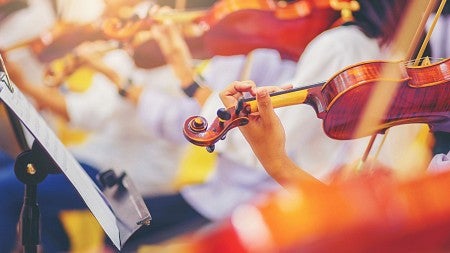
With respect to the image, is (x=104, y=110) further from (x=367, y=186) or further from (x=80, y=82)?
(x=367, y=186)

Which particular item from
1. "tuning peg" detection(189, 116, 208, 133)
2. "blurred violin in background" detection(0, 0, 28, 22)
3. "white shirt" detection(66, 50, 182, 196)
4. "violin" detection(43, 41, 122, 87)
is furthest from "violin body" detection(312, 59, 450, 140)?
"blurred violin in background" detection(0, 0, 28, 22)

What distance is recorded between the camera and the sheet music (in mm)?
1057

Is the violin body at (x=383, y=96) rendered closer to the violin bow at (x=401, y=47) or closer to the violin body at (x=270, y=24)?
the violin bow at (x=401, y=47)

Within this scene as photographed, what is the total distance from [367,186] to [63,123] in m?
0.81

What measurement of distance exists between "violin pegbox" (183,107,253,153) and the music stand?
0.58ft

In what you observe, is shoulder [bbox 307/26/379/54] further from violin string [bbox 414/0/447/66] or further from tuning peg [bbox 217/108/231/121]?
tuning peg [bbox 217/108/231/121]

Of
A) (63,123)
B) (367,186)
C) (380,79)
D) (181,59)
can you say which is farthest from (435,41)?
(63,123)

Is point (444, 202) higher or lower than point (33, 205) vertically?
higher

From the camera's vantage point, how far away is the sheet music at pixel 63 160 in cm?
106

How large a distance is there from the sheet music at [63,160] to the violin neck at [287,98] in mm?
332

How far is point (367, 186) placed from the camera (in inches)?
31.5

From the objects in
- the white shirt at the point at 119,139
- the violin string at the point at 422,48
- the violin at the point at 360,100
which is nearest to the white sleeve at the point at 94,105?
the white shirt at the point at 119,139

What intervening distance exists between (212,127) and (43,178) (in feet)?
1.07

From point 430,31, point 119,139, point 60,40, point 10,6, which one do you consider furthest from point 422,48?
point 10,6
